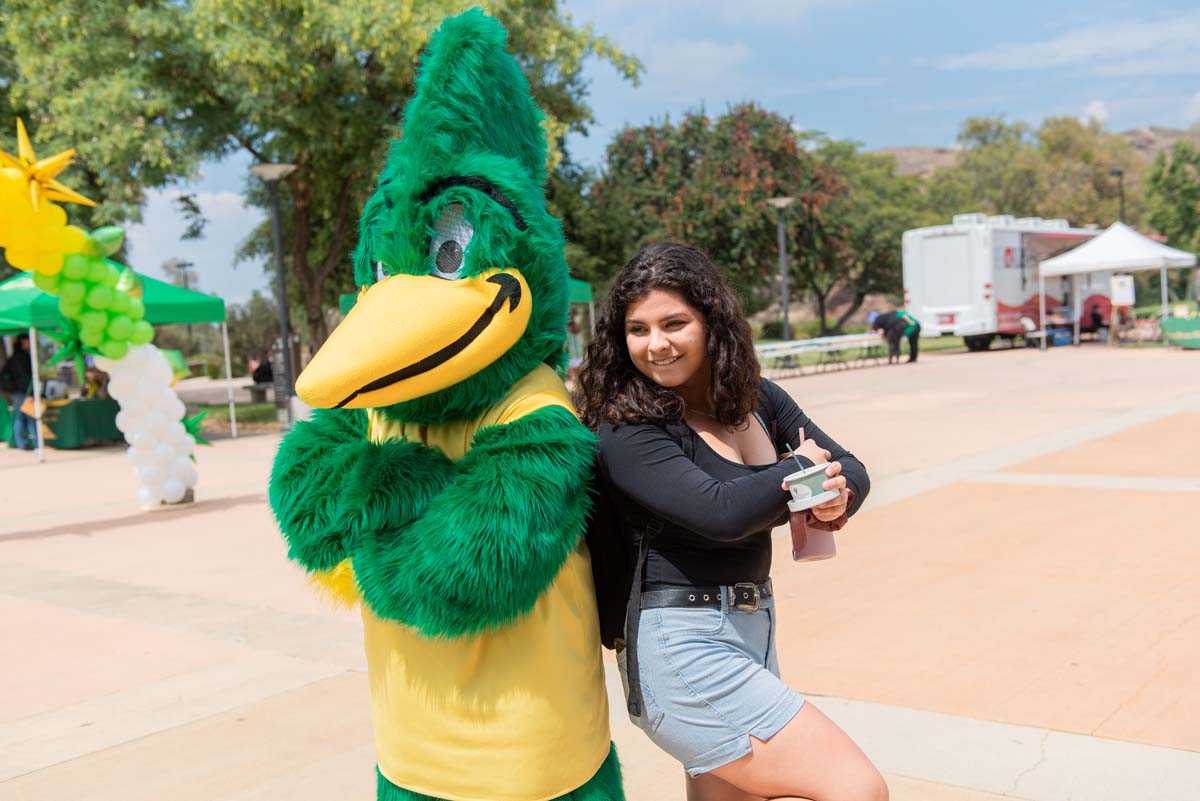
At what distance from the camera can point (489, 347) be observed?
6.56 feet

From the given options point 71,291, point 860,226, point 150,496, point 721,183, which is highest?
point 721,183

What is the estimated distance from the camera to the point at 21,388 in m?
15.8

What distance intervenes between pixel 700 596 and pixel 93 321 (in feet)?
26.5

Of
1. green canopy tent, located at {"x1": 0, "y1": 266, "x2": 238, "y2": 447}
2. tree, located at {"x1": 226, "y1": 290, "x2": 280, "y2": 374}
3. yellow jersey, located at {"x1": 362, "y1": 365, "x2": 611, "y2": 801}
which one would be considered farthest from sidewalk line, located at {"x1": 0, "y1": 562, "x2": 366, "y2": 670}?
tree, located at {"x1": 226, "y1": 290, "x2": 280, "y2": 374}

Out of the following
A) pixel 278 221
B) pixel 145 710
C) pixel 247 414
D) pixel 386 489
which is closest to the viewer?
pixel 386 489

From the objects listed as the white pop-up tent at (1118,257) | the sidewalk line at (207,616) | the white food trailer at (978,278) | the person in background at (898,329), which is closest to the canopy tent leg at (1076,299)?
the white food trailer at (978,278)

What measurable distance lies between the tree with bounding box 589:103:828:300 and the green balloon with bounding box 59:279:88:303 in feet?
74.0

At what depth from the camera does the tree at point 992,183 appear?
194 ft

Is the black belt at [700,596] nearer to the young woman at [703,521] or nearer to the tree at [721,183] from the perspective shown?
the young woman at [703,521]

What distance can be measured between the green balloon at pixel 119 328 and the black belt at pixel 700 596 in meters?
7.98

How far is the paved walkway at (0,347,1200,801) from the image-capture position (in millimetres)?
3467

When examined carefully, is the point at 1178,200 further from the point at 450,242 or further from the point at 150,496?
the point at 450,242

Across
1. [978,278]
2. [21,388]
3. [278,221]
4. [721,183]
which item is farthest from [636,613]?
[721,183]

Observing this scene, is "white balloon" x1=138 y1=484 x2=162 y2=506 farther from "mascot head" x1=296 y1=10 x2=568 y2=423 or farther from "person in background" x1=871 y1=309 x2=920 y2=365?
"person in background" x1=871 y1=309 x2=920 y2=365
